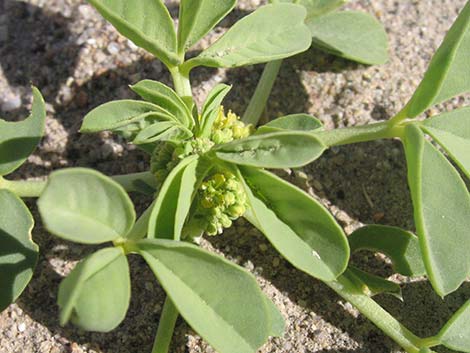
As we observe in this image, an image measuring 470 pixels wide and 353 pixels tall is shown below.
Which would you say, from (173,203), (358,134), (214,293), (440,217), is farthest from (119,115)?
(440,217)

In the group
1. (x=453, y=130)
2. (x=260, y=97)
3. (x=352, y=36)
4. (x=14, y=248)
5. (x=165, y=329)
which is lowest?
(x=165, y=329)

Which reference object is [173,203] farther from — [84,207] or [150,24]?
[150,24]

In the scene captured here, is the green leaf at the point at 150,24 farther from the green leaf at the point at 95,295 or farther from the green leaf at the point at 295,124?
the green leaf at the point at 95,295

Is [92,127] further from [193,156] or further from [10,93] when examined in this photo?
[10,93]

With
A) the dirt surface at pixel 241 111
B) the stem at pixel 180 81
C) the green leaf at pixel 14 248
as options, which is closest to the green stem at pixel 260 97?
the dirt surface at pixel 241 111

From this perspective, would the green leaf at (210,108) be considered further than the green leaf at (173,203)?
Yes

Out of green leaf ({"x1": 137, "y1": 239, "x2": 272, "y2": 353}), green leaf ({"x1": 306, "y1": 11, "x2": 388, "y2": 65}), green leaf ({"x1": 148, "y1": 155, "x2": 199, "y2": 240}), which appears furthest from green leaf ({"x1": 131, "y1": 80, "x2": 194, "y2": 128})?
green leaf ({"x1": 306, "y1": 11, "x2": 388, "y2": 65})

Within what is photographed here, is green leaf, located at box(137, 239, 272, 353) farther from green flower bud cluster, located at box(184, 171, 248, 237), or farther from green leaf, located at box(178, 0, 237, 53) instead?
green leaf, located at box(178, 0, 237, 53)
